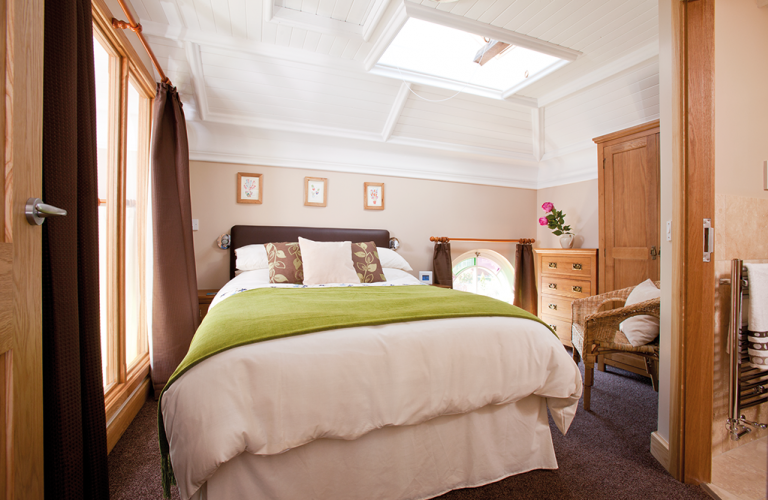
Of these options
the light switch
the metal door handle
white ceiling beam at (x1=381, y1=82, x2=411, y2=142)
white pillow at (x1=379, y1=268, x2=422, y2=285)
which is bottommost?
white pillow at (x1=379, y1=268, x2=422, y2=285)

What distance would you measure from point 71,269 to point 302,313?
2.53 ft

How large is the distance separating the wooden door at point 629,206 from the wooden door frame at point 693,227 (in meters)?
1.36

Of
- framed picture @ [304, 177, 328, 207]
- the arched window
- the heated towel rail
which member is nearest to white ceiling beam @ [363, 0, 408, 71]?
framed picture @ [304, 177, 328, 207]

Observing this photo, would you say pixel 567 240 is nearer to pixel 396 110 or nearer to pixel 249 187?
pixel 396 110

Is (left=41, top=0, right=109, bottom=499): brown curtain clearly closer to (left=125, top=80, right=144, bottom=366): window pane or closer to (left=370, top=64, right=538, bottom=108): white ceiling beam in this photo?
(left=125, top=80, right=144, bottom=366): window pane

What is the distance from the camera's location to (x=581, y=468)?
1604mm

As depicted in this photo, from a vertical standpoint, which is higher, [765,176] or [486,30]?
[486,30]

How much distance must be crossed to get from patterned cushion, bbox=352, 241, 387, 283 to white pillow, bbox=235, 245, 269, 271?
0.77m

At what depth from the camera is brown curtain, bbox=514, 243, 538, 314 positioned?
4074 mm

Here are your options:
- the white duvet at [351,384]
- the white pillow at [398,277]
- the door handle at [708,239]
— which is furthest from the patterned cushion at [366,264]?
the door handle at [708,239]

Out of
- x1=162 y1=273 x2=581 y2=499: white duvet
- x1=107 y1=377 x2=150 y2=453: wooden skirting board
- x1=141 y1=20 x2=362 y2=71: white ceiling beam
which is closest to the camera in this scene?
x1=162 y1=273 x2=581 y2=499: white duvet

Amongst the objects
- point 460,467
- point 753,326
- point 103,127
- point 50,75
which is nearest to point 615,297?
point 753,326

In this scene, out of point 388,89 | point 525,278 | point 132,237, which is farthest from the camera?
point 525,278

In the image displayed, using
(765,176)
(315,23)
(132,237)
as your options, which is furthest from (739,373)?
(132,237)
